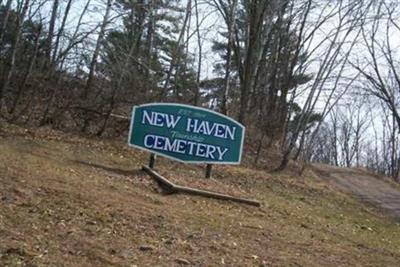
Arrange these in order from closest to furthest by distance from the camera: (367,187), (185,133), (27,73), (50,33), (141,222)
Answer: (141,222) < (185,133) < (27,73) < (50,33) < (367,187)

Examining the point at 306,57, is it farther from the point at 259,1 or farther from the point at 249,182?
the point at 249,182

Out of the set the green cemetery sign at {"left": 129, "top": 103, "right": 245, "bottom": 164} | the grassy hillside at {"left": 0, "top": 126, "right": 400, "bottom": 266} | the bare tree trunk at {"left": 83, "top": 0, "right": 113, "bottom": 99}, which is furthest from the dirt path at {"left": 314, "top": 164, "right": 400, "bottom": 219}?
the bare tree trunk at {"left": 83, "top": 0, "right": 113, "bottom": 99}

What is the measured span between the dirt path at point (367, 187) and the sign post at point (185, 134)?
676 centimetres

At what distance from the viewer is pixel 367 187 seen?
24.1m

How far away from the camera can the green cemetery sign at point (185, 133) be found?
1260 centimetres

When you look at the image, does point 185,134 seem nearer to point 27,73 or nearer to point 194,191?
Answer: point 194,191

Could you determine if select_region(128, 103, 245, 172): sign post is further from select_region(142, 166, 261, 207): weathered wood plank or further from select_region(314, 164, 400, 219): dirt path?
select_region(314, 164, 400, 219): dirt path

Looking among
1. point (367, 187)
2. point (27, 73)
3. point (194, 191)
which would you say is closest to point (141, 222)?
point (194, 191)

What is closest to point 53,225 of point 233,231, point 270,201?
point 233,231

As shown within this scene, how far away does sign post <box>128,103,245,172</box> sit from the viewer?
1260 cm

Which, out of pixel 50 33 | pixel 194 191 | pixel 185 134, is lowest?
pixel 194 191

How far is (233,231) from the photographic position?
8492 millimetres

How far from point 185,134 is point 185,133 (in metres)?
0.02

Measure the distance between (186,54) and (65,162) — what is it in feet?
54.3
